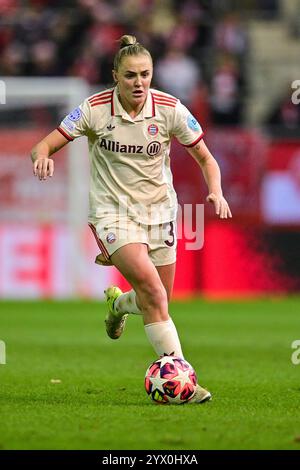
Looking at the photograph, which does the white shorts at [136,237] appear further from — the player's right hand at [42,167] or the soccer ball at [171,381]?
the soccer ball at [171,381]

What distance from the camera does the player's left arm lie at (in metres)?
8.24

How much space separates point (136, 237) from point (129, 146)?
63 centimetres

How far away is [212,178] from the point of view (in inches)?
336

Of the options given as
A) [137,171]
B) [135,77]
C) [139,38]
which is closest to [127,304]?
[137,171]

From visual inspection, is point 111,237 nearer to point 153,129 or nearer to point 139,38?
point 153,129

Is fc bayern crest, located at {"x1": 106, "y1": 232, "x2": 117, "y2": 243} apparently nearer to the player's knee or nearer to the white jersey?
the white jersey

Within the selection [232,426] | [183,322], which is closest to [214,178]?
[232,426]

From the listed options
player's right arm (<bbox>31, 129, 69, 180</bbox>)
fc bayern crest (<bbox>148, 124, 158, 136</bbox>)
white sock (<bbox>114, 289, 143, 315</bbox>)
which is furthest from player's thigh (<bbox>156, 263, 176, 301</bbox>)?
player's right arm (<bbox>31, 129, 69, 180</bbox>)

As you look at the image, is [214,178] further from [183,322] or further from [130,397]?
[183,322]

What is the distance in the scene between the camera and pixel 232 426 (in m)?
7.14

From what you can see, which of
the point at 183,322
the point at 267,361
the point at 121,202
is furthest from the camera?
the point at 183,322

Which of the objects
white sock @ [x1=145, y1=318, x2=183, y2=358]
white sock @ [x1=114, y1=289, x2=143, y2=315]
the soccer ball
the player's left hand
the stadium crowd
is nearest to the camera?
the soccer ball

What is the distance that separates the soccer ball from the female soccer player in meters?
0.11
